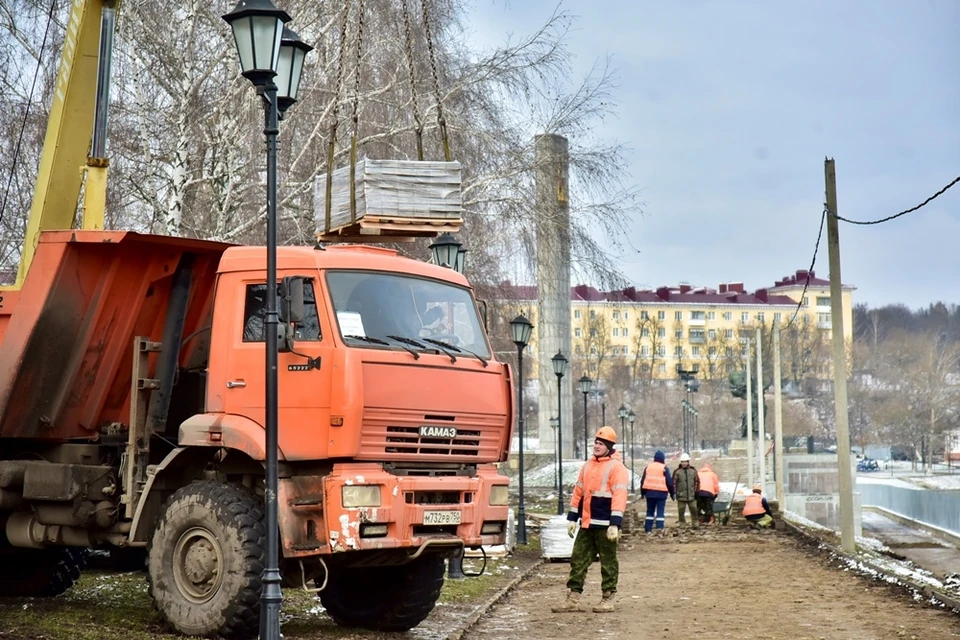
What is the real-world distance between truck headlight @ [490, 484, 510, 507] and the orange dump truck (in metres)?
0.02

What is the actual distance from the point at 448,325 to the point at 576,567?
4.13 meters

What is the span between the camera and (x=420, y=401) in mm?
11336

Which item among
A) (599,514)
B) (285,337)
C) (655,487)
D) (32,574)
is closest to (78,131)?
(32,574)

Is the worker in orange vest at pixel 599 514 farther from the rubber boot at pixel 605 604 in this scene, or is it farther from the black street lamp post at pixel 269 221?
the black street lamp post at pixel 269 221

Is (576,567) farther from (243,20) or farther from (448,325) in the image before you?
(243,20)

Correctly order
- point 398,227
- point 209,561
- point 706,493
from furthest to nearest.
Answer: point 706,493
point 398,227
point 209,561

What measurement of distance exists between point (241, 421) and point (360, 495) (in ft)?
3.92

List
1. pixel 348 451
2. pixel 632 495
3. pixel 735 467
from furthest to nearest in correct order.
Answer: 1. pixel 735 467
2. pixel 632 495
3. pixel 348 451

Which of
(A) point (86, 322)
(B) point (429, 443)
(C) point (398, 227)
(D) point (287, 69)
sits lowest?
(B) point (429, 443)

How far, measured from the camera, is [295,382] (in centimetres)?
Result: 1116

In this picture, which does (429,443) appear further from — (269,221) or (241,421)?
(269,221)

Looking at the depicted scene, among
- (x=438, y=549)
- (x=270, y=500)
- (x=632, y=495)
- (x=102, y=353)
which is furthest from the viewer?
(x=632, y=495)

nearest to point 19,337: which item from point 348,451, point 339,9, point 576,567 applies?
point 348,451

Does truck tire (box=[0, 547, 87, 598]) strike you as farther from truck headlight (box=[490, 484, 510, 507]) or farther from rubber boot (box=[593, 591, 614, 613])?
rubber boot (box=[593, 591, 614, 613])
